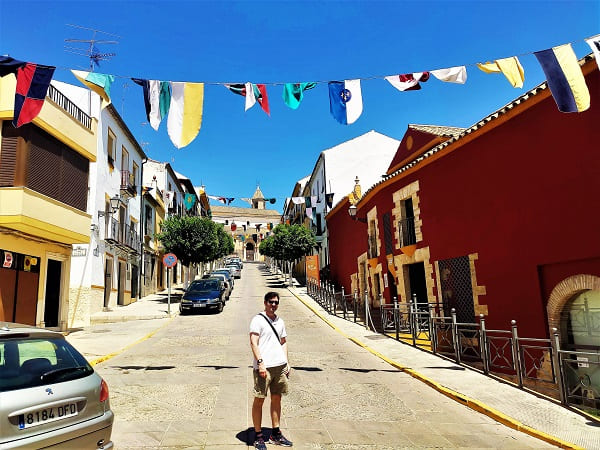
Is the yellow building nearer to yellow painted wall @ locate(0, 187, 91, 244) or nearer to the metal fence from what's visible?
yellow painted wall @ locate(0, 187, 91, 244)

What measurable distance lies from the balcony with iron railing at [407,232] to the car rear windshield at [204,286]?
30.3 ft

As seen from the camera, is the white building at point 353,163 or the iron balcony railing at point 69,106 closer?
the iron balcony railing at point 69,106

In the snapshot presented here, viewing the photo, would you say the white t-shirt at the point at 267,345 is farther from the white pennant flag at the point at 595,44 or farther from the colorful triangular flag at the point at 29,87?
the white pennant flag at the point at 595,44

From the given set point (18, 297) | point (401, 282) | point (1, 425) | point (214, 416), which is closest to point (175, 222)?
point (18, 297)

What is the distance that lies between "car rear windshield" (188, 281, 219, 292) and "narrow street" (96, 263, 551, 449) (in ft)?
29.9

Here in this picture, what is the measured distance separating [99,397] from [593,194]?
8536 millimetres

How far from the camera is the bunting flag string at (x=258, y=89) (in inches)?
293

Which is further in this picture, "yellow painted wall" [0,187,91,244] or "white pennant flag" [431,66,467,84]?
"yellow painted wall" [0,187,91,244]

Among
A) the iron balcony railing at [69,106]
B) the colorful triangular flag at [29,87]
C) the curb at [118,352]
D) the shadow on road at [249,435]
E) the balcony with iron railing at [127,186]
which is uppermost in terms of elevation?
the iron balcony railing at [69,106]

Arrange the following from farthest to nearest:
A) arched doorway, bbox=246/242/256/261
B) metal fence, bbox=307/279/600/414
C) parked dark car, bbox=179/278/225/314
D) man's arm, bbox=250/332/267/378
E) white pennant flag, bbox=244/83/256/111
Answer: arched doorway, bbox=246/242/256/261, parked dark car, bbox=179/278/225/314, white pennant flag, bbox=244/83/256/111, metal fence, bbox=307/279/600/414, man's arm, bbox=250/332/267/378

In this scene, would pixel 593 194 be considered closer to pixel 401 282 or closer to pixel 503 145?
pixel 503 145

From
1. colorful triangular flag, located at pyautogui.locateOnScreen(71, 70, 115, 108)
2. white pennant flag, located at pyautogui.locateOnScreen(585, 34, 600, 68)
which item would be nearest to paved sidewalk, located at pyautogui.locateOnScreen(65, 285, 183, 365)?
colorful triangular flag, located at pyautogui.locateOnScreen(71, 70, 115, 108)

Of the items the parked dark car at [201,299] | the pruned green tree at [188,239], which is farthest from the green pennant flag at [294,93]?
the pruned green tree at [188,239]

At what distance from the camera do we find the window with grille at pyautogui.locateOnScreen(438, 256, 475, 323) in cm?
1132
